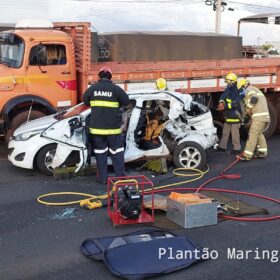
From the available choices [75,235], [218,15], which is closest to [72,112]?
[75,235]

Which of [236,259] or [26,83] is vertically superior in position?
[26,83]

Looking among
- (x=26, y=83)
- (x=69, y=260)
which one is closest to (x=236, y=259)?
(x=69, y=260)

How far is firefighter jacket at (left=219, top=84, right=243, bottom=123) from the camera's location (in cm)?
970

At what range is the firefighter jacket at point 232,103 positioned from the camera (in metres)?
9.70

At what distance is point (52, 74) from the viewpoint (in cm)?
962

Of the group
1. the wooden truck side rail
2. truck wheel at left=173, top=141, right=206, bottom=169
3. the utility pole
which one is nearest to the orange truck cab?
the wooden truck side rail

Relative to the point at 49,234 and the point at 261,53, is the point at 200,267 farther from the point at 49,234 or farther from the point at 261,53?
the point at 261,53

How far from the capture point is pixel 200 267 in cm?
445

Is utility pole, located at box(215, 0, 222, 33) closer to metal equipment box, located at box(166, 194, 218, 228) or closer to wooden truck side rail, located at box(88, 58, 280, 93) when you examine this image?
wooden truck side rail, located at box(88, 58, 280, 93)

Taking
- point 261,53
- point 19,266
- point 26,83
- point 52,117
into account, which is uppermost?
point 261,53

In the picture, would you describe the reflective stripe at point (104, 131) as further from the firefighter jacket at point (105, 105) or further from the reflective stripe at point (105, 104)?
the reflective stripe at point (105, 104)

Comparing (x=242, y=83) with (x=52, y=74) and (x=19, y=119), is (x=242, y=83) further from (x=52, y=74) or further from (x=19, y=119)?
(x=19, y=119)

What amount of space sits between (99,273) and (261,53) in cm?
1354

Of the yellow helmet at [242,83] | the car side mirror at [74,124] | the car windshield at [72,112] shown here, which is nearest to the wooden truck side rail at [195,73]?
the yellow helmet at [242,83]
